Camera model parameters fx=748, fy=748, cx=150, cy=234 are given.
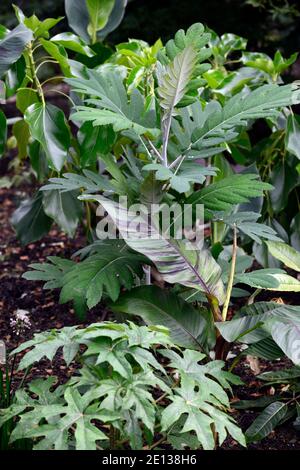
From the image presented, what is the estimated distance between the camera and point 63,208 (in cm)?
337

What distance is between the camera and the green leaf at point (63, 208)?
132 inches

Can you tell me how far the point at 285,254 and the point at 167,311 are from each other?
0.63m

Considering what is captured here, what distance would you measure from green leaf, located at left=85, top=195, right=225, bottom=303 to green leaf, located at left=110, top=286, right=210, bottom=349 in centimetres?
14

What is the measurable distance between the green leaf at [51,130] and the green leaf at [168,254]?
49cm

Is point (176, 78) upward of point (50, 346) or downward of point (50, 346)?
upward

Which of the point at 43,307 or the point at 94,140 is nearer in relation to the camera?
the point at 94,140

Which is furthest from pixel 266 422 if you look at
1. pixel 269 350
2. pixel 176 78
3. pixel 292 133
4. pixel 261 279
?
pixel 292 133

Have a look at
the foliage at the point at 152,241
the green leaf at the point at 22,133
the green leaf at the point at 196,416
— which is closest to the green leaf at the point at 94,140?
the foliage at the point at 152,241

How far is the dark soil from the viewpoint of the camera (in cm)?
264

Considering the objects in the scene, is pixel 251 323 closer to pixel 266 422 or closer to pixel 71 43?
pixel 266 422

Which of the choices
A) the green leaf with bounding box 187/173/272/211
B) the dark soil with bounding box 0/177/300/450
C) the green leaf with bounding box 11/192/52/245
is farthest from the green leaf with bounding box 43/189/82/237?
the green leaf with bounding box 187/173/272/211

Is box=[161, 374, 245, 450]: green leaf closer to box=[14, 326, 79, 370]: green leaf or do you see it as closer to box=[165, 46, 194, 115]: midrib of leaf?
box=[14, 326, 79, 370]: green leaf

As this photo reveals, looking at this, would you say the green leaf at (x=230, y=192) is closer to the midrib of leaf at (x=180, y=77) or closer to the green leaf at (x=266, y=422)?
the midrib of leaf at (x=180, y=77)

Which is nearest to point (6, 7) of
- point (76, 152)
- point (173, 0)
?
point (173, 0)
